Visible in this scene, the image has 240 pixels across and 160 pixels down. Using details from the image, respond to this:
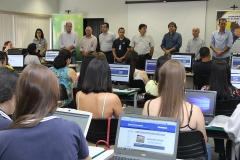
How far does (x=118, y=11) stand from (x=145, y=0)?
105 cm

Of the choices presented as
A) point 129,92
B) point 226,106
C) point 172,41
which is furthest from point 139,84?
point 172,41

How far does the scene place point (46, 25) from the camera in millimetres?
11305

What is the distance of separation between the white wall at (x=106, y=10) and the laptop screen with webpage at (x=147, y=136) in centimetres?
869

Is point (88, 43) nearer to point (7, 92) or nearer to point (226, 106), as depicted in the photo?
point (226, 106)

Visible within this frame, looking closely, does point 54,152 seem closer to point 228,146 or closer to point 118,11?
point 228,146

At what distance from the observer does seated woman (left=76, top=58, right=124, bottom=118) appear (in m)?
2.80

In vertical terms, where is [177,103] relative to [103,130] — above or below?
above

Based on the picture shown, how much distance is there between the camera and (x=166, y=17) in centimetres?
959

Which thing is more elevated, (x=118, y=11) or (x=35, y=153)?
(x=118, y=11)

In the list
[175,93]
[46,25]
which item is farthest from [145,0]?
[175,93]

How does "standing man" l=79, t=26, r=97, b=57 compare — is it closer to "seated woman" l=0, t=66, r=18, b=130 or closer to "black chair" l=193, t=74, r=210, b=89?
"black chair" l=193, t=74, r=210, b=89

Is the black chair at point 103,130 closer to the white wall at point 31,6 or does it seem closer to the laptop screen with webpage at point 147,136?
the laptop screen with webpage at point 147,136

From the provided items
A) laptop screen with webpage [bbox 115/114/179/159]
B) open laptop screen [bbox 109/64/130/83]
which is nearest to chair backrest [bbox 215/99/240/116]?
laptop screen with webpage [bbox 115/114/179/159]

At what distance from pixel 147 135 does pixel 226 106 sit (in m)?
1.83
